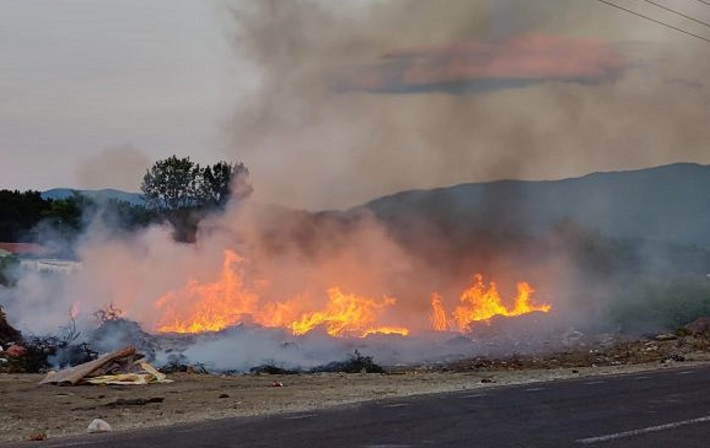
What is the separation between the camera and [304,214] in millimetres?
31125

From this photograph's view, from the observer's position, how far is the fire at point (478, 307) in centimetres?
2988

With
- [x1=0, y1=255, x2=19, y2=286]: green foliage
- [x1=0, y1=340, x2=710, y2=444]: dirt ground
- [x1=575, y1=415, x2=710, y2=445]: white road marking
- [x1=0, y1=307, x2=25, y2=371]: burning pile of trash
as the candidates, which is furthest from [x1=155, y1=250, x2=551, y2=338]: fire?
[x1=575, y1=415, x2=710, y2=445]: white road marking

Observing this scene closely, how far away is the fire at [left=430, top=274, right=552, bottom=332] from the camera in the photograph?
2988 cm

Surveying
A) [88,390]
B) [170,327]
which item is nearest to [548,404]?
[88,390]

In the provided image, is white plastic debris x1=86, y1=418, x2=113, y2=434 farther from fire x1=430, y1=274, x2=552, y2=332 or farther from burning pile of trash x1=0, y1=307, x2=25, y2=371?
fire x1=430, y1=274, x2=552, y2=332

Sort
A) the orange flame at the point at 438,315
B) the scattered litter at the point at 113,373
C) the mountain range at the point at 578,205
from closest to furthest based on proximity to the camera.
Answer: the scattered litter at the point at 113,373
the orange flame at the point at 438,315
the mountain range at the point at 578,205

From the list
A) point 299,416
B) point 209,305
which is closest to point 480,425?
point 299,416

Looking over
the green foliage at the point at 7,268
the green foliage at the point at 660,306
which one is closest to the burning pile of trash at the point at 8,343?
the green foliage at the point at 7,268

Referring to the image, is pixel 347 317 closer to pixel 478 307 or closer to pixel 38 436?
pixel 478 307

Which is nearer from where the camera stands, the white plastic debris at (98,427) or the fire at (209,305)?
the white plastic debris at (98,427)

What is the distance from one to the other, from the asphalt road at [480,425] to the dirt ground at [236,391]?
128 centimetres

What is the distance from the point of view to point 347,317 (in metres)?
27.5

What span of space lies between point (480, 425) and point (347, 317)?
17605 millimetres

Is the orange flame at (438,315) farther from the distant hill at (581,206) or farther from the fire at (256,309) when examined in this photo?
the distant hill at (581,206)
